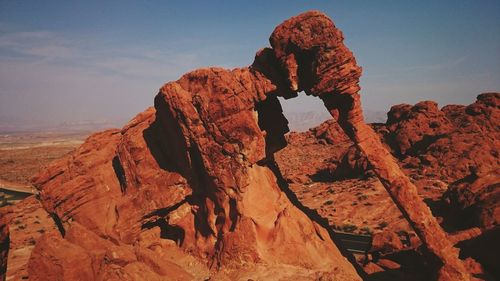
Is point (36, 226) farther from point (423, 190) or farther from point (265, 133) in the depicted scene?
point (423, 190)

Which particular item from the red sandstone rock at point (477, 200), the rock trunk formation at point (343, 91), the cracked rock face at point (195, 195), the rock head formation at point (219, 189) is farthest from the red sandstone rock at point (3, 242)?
the red sandstone rock at point (477, 200)

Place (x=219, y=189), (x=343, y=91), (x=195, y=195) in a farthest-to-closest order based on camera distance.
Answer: (x=195, y=195) → (x=219, y=189) → (x=343, y=91)

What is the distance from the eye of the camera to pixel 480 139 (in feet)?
153

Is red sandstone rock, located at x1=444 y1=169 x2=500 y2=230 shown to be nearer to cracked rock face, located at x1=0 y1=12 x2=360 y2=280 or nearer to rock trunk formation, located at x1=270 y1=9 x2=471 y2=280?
rock trunk formation, located at x1=270 y1=9 x2=471 y2=280

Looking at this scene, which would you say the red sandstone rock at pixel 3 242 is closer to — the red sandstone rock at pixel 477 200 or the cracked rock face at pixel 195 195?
the cracked rock face at pixel 195 195

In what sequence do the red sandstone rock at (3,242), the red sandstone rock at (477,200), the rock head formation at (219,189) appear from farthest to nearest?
the red sandstone rock at (477,200), the rock head formation at (219,189), the red sandstone rock at (3,242)

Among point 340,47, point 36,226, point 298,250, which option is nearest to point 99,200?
point 298,250

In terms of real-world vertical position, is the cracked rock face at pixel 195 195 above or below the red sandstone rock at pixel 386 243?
above

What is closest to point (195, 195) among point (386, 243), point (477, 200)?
point (386, 243)

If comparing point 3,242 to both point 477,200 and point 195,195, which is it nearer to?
point 195,195

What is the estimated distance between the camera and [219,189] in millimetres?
20297

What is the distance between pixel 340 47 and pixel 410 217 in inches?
358

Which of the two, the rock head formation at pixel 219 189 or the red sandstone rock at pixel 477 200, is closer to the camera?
the rock head formation at pixel 219 189

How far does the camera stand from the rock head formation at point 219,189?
17391mm
